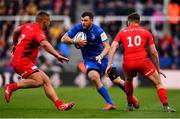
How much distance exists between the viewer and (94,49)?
627 inches

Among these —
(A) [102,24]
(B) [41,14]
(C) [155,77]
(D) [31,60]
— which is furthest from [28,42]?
(A) [102,24]

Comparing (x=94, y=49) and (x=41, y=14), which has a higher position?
(x=41, y=14)

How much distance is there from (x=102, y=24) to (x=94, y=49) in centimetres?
1255

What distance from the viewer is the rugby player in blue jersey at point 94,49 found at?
50.3 ft

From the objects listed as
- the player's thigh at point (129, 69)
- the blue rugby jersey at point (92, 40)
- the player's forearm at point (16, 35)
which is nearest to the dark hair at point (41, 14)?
the player's forearm at point (16, 35)

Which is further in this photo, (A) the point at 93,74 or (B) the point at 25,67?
(A) the point at 93,74

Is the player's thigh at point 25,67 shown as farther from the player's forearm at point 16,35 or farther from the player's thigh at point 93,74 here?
the player's thigh at point 93,74

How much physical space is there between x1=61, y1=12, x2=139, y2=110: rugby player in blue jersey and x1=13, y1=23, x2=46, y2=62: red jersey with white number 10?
1.23 meters

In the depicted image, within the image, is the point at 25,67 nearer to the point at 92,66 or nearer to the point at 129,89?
the point at 92,66

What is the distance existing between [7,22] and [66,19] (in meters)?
2.61

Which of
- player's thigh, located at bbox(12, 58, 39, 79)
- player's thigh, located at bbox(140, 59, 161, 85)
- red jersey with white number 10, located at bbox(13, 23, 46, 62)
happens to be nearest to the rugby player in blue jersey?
red jersey with white number 10, located at bbox(13, 23, 46, 62)

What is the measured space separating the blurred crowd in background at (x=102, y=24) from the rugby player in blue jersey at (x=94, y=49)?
10.8 metres

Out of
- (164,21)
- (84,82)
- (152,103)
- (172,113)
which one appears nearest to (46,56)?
(84,82)

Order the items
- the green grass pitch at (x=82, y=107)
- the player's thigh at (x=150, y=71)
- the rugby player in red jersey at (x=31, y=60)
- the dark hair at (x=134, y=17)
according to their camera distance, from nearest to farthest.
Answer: the green grass pitch at (x=82, y=107) < the player's thigh at (x=150, y=71) < the dark hair at (x=134, y=17) < the rugby player in red jersey at (x=31, y=60)
